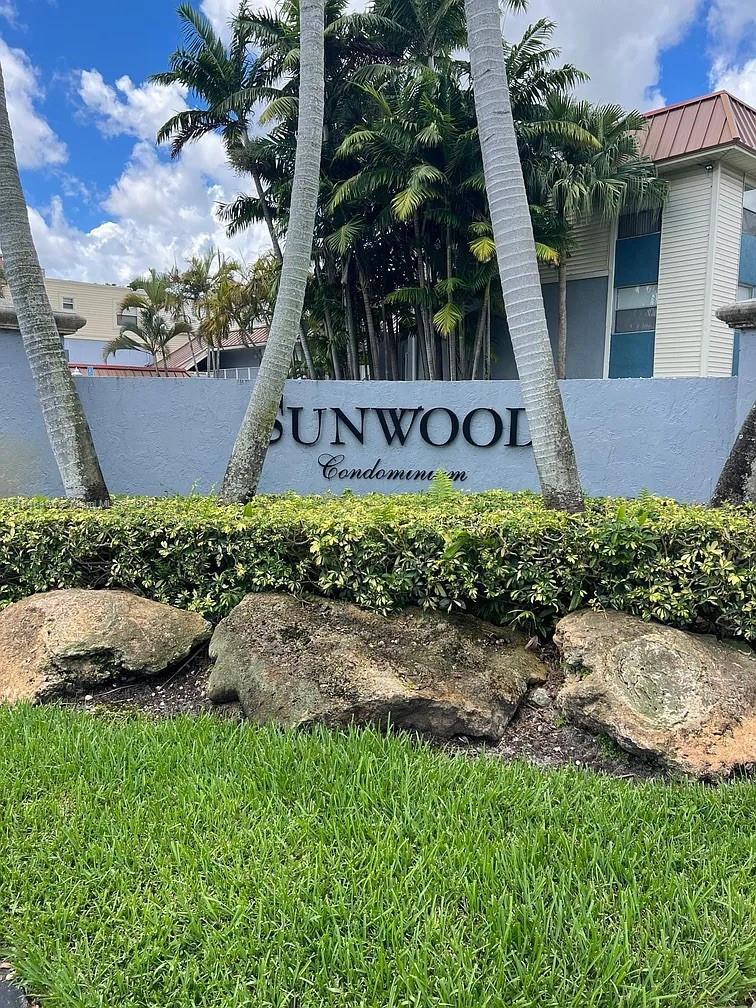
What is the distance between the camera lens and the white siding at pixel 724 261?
16469 mm

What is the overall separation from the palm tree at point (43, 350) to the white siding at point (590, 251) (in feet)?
51.3

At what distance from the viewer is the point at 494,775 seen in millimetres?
3072

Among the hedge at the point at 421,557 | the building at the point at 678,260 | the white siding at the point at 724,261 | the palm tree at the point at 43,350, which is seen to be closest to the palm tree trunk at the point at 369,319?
the building at the point at 678,260

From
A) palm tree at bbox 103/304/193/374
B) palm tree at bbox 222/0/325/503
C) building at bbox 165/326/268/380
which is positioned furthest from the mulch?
palm tree at bbox 103/304/193/374

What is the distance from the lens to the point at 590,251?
1855 cm

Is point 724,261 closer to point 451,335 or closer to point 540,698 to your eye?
point 451,335

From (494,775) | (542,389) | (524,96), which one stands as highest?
(524,96)

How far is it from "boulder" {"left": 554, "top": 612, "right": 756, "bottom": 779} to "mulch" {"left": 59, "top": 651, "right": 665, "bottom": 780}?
0.37 feet

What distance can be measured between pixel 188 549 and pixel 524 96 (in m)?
15.8

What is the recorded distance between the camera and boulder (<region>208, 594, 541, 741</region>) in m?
3.47

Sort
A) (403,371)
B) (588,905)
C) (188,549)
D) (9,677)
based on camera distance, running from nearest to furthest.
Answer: (588,905), (9,677), (188,549), (403,371)

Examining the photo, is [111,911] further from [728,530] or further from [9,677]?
[728,530]

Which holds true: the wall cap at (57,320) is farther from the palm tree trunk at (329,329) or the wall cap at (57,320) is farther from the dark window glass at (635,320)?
the dark window glass at (635,320)

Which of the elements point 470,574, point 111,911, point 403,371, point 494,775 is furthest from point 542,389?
point 403,371
